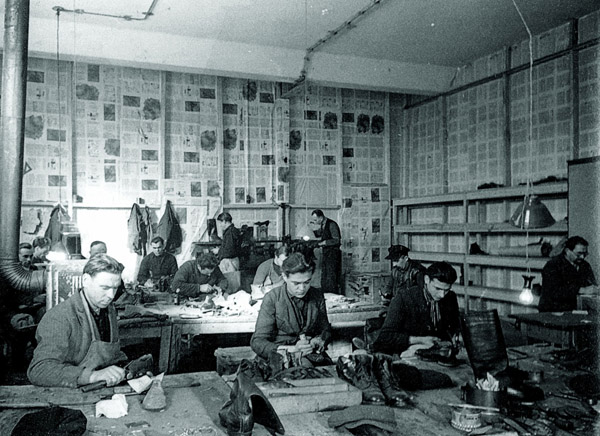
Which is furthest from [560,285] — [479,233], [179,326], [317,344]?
[179,326]

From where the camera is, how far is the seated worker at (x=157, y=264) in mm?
8891

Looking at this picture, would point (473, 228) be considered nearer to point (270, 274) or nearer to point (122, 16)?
point (270, 274)

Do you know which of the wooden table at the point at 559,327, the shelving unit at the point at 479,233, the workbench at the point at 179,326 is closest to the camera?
the wooden table at the point at 559,327

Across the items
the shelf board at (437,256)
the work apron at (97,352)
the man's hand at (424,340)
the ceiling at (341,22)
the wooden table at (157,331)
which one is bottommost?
→ the wooden table at (157,331)

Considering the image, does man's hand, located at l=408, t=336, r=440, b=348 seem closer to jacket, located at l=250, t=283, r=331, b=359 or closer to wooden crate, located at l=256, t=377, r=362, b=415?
jacket, located at l=250, t=283, r=331, b=359

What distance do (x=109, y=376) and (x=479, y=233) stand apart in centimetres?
769

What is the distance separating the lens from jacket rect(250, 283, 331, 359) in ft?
14.6

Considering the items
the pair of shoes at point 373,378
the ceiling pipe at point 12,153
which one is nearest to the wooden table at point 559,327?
the pair of shoes at point 373,378

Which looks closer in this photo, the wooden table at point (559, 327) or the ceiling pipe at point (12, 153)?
the ceiling pipe at point (12, 153)

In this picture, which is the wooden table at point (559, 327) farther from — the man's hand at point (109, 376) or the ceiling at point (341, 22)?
the ceiling at point (341, 22)

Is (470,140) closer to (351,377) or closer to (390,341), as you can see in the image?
(390,341)

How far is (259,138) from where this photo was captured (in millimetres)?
10992

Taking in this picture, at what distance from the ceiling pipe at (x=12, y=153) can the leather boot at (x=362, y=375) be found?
237 centimetres

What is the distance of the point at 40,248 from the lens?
885 cm
